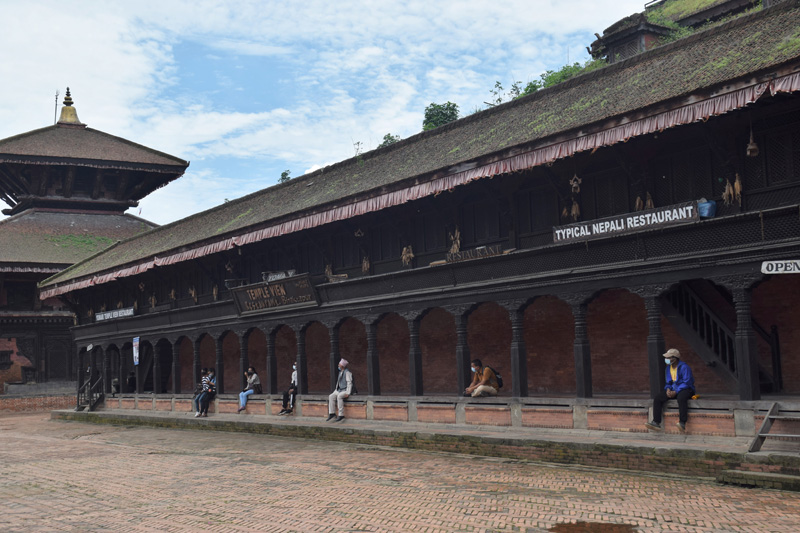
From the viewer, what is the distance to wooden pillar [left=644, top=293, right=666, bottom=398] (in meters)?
12.6

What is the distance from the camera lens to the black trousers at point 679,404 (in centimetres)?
1168

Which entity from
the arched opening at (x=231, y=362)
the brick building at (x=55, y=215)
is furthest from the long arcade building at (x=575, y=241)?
the brick building at (x=55, y=215)

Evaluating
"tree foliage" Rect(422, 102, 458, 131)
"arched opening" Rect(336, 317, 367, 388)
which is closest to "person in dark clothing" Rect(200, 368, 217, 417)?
"arched opening" Rect(336, 317, 367, 388)

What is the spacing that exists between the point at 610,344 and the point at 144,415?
16.9m

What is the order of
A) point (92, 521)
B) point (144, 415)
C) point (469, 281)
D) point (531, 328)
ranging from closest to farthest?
1. point (92, 521)
2. point (469, 281)
3. point (531, 328)
4. point (144, 415)

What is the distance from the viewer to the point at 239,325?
23578 mm

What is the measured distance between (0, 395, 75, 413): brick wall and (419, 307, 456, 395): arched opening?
83.6ft

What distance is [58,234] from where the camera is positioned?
135 feet

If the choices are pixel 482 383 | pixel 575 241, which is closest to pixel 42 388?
pixel 482 383

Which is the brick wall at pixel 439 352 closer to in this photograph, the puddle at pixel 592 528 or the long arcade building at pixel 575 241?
the long arcade building at pixel 575 241

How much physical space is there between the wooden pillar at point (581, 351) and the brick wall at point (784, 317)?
317 cm

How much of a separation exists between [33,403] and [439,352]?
26.1 metres

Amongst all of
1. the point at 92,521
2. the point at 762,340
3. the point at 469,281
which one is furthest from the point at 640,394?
the point at 92,521

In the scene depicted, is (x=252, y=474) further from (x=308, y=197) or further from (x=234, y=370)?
(x=234, y=370)
